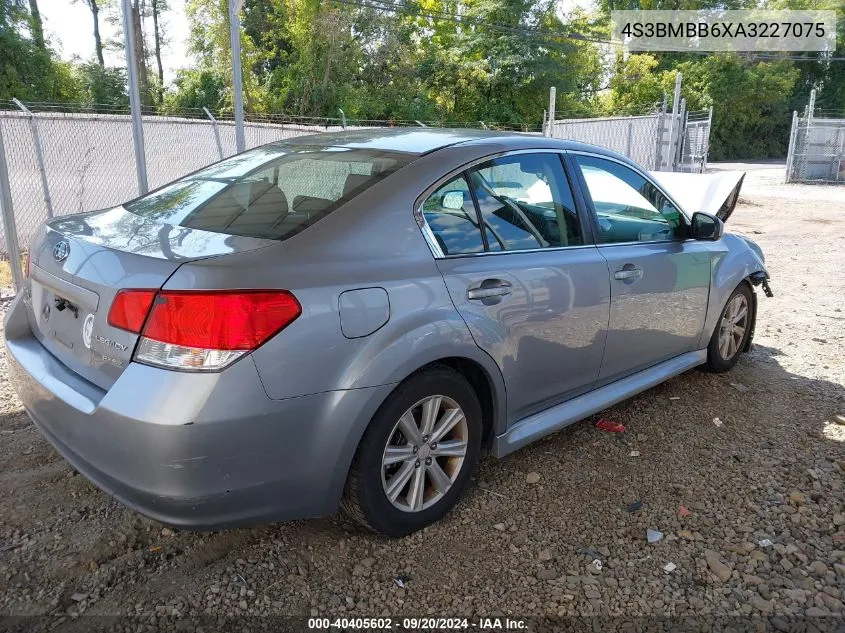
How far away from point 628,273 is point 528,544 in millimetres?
1482

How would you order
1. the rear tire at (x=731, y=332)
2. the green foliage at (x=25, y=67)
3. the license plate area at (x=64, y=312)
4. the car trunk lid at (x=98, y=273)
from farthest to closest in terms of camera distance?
the green foliage at (x=25, y=67) < the rear tire at (x=731, y=332) < the license plate area at (x=64, y=312) < the car trunk lid at (x=98, y=273)

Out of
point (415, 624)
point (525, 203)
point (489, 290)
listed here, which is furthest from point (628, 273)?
point (415, 624)

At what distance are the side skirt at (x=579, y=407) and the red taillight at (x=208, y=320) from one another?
52.7 inches

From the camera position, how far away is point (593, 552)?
2.78 metres

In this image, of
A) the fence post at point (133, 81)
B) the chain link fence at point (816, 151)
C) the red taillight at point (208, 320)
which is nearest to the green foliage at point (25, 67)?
the fence post at point (133, 81)

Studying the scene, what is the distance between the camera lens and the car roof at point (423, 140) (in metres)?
3.07

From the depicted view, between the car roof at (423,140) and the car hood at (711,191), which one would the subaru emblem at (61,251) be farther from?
the car hood at (711,191)

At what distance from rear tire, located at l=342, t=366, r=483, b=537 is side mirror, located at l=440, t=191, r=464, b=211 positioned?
0.68m

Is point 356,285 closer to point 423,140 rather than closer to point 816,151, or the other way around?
point 423,140

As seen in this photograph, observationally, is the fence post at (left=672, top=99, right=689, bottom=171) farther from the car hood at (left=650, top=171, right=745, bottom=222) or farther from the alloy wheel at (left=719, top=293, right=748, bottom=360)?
the alloy wheel at (left=719, top=293, right=748, bottom=360)

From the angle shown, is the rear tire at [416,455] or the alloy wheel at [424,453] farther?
the alloy wheel at [424,453]

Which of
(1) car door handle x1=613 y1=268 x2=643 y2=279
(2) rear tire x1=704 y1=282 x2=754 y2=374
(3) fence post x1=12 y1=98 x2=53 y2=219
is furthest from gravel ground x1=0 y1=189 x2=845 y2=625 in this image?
(3) fence post x1=12 y1=98 x2=53 y2=219

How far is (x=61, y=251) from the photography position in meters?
2.59

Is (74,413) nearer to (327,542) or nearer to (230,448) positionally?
(230,448)
